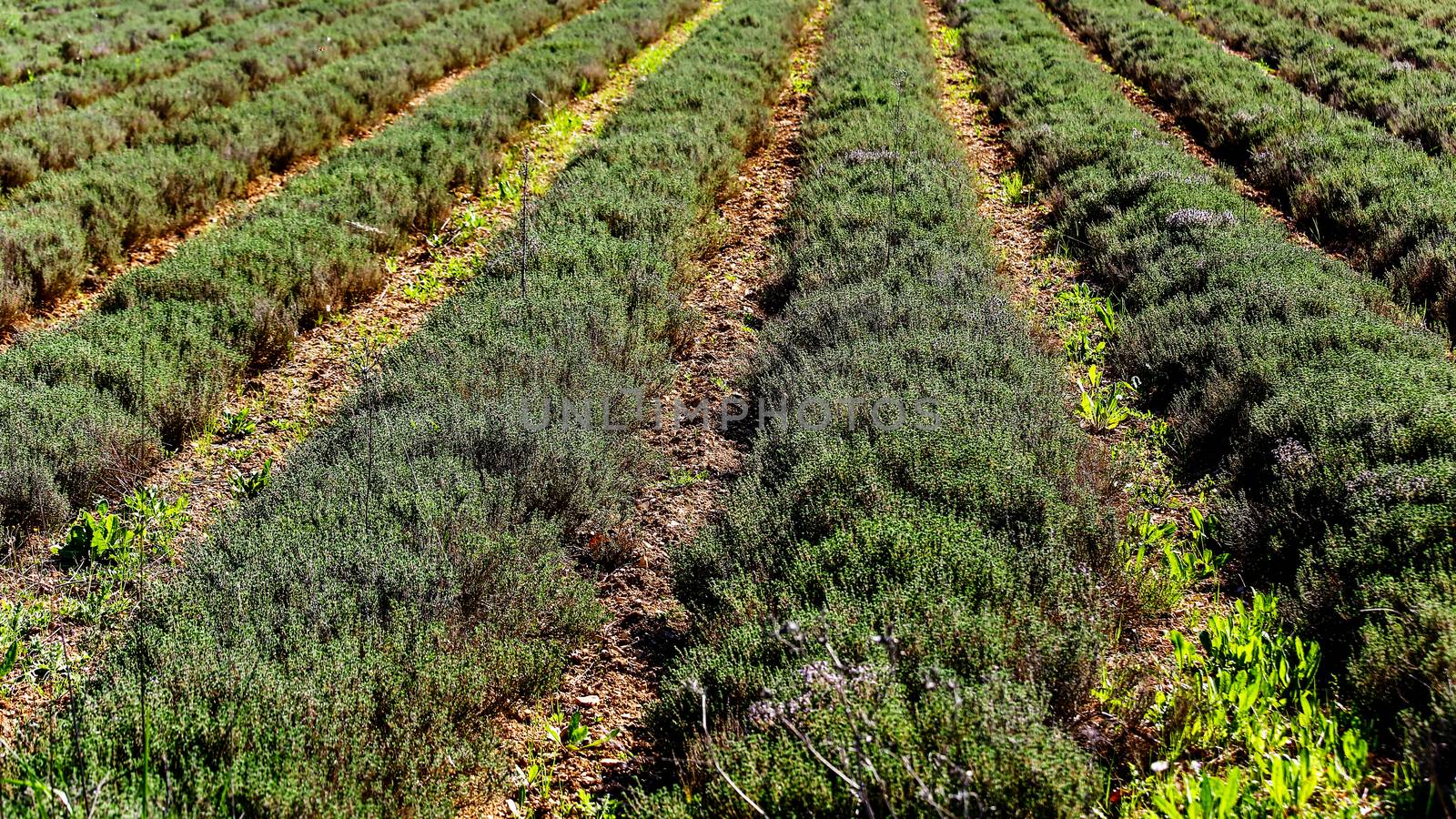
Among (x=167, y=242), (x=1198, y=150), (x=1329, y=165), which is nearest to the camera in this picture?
(x=1329, y=165)

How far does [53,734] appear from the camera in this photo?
8.23 feet

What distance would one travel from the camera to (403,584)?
10.6 feet

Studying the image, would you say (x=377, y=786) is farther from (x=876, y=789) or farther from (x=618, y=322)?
(x=618, y=322)

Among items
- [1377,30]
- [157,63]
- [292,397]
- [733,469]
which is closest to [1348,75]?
[1377,30]

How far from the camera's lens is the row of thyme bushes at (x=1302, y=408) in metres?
2.81

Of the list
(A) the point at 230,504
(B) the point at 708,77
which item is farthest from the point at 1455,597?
(B) the point at 708,77

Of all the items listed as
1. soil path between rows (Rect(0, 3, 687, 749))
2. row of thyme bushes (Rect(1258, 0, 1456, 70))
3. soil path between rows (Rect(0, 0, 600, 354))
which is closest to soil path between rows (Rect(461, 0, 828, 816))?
soil path between rows (Rect(0, 3, 687, 749))

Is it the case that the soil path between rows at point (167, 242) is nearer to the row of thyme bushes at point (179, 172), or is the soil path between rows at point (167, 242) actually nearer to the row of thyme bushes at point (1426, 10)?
the row of thyme bushes at point (179, 172)

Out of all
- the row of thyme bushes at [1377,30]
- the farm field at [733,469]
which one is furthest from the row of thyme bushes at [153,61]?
the row of thyme bushes at [1377,30]

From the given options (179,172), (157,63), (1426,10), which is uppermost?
(157,63)

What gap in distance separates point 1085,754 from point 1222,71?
11.5 metres

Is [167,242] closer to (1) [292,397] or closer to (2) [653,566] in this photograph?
(1) [292,397]

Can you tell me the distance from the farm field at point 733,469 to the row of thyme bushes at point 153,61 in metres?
1.05

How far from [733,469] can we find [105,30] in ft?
53.1
